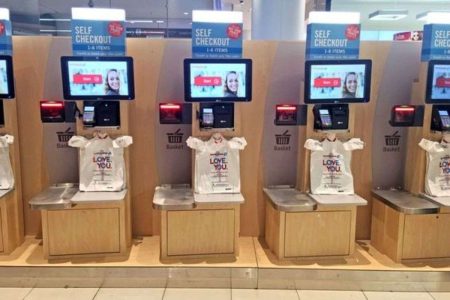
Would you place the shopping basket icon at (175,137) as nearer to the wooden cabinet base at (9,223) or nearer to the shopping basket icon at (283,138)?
the shopping basket icon at (283,138)

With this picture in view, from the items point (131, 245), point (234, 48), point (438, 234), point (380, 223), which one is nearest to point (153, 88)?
point (234, 48)

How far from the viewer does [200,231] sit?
312cm

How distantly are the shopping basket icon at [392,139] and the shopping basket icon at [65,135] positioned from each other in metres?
2.82

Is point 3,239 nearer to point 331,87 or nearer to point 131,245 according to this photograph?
point 131,245

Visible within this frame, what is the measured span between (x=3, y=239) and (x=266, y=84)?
252cm

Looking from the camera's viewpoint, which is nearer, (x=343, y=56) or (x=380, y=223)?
(x=343, y=56)

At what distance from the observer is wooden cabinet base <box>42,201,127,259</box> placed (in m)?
3.07

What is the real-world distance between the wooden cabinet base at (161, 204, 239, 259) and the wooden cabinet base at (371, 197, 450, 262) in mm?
1253

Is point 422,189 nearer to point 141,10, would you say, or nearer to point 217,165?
point 217,165

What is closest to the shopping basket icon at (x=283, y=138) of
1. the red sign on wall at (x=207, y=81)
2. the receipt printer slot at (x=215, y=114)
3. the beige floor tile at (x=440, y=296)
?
the receipt printer slot at (x=215, y=114)

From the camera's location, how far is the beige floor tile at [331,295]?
2.94 m

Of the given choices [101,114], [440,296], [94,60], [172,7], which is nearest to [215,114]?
[101,114]

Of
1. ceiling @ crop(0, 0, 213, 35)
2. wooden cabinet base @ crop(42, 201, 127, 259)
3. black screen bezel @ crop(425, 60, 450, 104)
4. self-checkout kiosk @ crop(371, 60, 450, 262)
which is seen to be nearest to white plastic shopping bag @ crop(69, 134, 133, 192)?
wooden cabinet base @ crop(42, 201, 127, 259)

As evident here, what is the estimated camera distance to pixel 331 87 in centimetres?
318
